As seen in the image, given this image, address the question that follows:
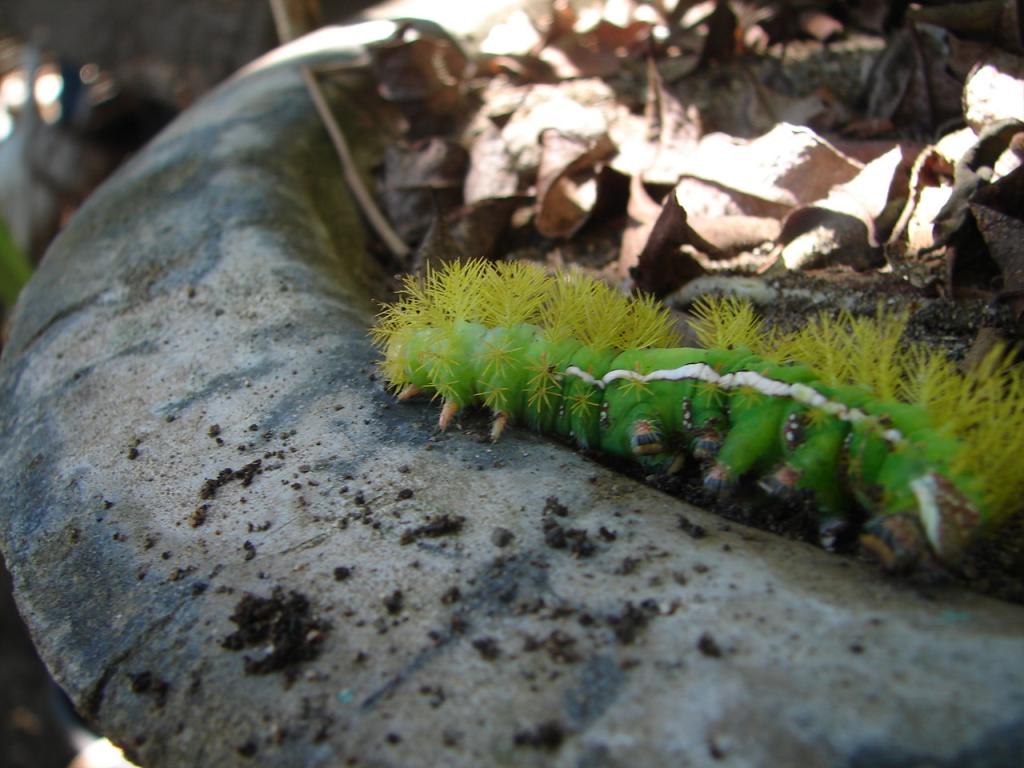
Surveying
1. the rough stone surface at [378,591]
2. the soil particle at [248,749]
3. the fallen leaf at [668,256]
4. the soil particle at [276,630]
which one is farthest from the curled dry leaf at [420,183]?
the soil particle at [248,749]

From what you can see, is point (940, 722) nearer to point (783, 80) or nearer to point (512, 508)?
point (512, 508)

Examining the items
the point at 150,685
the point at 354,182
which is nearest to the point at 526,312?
the point at 150,685

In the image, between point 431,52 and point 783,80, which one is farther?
point 431,52

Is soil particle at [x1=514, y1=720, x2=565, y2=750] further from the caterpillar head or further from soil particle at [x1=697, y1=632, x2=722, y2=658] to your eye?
the caterpillar head

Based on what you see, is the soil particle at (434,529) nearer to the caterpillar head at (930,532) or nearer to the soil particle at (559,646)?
the soil particle at (559,646)

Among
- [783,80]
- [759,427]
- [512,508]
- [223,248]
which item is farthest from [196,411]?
[783,80]

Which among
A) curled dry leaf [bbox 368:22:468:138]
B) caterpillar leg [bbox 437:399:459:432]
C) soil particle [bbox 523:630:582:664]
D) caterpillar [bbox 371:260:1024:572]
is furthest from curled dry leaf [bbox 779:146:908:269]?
curled dry leaf [bbox 368:22:468:138]
